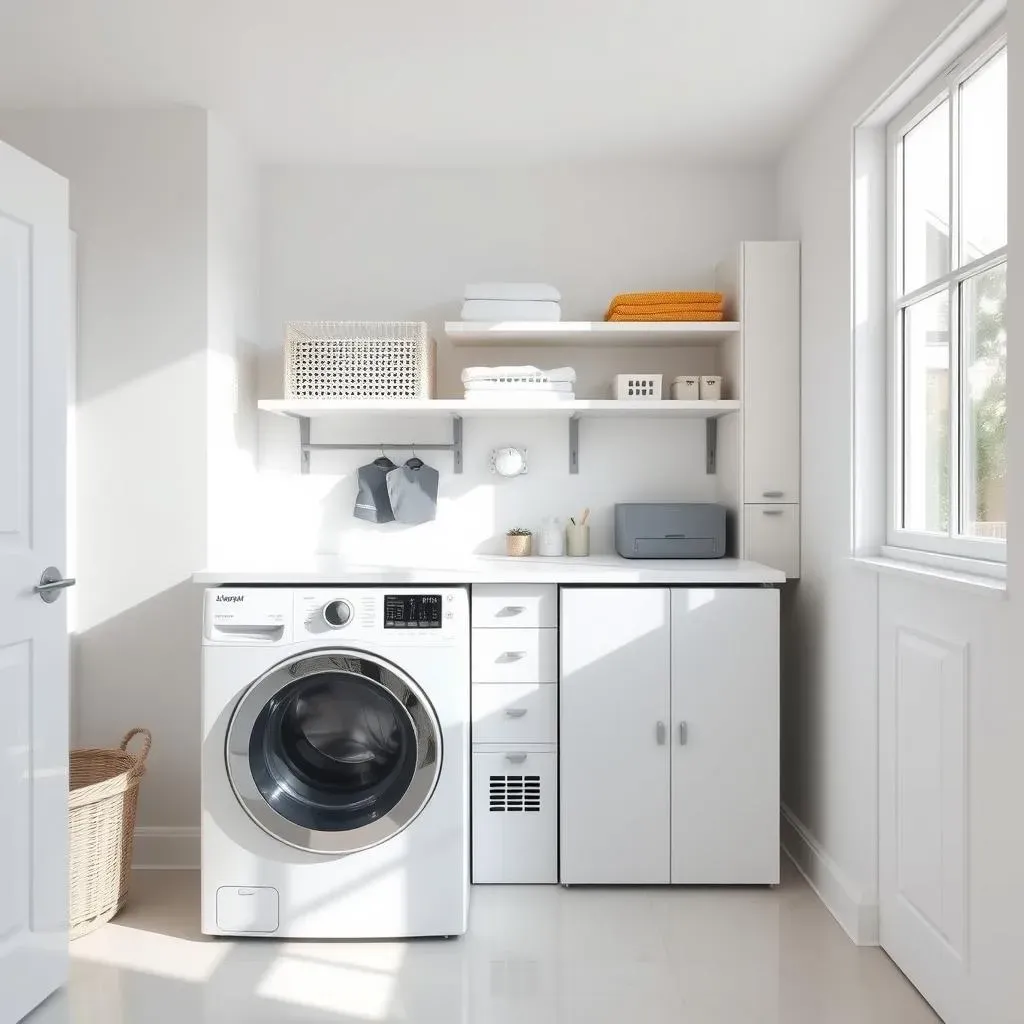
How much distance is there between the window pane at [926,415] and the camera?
79.7 inches

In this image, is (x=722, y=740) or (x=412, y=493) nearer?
(x=722, y=740)

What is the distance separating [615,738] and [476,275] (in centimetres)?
167

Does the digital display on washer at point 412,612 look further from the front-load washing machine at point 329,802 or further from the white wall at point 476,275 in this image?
the white wall at point 476,275

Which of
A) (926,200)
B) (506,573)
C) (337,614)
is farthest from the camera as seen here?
(506,573)

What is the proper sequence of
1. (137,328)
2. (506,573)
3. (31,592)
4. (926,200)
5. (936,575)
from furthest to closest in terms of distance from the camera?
(137,328), (506,573), (926,200), (31,592), (936,575)

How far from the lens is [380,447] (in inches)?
124

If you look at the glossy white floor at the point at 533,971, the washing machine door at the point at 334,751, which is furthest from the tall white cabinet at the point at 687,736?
the washing machine door at the point at 334,751

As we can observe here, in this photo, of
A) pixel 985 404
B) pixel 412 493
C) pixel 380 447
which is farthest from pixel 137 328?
pixel 985 404

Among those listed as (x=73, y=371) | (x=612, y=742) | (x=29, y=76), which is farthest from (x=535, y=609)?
(x=29, y=76)

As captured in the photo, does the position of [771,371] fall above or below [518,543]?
above

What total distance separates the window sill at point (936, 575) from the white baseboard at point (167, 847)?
7.03ft

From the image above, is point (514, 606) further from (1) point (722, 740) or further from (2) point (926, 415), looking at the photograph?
(2) point (926, 415)

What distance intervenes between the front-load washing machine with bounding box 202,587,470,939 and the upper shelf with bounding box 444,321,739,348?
946 mm

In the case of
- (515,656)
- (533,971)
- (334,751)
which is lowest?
(533,971)
